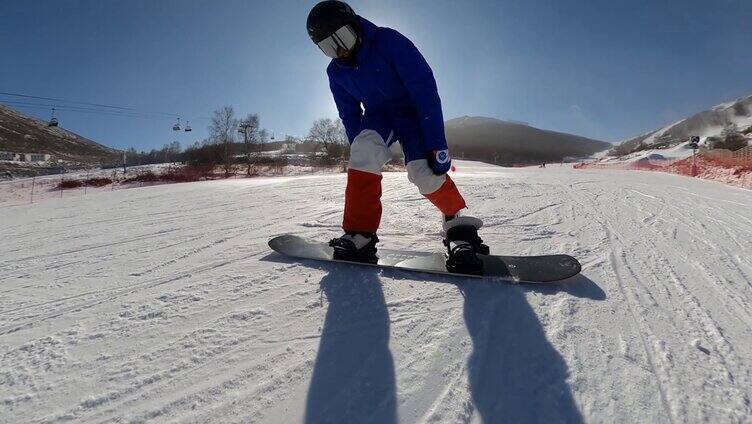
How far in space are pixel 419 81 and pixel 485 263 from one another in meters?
1.08

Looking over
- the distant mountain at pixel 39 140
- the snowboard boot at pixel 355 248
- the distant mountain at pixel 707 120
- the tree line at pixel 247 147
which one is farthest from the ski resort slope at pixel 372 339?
the distant mountain at pixel 707 120

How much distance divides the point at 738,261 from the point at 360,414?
2205mm

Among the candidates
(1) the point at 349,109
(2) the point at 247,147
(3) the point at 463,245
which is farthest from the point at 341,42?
(2) the point at 247,147

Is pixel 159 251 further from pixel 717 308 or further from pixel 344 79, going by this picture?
pixel 717 308

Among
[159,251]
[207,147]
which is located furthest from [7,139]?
[159,251]

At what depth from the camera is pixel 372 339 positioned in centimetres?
114

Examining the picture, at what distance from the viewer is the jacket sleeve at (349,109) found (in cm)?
236

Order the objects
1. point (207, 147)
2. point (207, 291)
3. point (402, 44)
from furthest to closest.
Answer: point (207, 147) < point (402, 44) < point (207, 291)

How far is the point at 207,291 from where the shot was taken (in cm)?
155

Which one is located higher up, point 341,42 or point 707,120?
point 707,120

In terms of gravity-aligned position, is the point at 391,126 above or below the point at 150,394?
above

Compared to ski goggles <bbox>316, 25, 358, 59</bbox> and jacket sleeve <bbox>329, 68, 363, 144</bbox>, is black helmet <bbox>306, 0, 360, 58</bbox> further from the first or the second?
jacket sleeve <bbox>329, 68, 363, 144</bbox>

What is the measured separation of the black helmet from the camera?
1.88 metres

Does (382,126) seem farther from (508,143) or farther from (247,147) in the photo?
(508,143)
